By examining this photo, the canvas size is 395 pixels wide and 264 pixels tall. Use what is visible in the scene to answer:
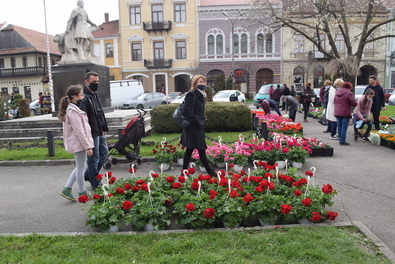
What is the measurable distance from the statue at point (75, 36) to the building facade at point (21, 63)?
35198mm

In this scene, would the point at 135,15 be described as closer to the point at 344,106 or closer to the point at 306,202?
the point at 344,106

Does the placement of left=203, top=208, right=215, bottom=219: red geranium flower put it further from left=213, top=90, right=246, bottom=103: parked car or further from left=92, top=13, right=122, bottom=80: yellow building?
left=92, top=13, right=122, bottom=80: yellow building

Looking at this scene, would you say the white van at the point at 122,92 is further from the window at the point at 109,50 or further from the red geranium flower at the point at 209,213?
the red geranium flower at the point at 209,213

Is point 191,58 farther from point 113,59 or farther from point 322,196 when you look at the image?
point 322,196

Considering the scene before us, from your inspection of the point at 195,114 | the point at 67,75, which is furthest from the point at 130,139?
the point at 67,75

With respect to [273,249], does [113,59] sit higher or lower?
higher

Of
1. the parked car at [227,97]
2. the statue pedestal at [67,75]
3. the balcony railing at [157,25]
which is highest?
the balcony railing at [157,25]

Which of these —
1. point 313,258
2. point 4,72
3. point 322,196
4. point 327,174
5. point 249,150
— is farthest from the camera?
point 4,72

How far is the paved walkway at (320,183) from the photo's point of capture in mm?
4660

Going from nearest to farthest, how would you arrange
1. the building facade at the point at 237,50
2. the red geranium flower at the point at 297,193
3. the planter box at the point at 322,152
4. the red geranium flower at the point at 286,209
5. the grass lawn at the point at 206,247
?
the grass lawn at the point at 206,247 → the red geranium flower at the point at 286,209 → the red geranium flower at the point at 297,193 → the planter box at the point at 322,152 → the building facade at the point at 237,50

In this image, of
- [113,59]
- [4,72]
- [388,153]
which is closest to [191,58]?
[113,59]

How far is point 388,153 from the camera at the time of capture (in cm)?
888

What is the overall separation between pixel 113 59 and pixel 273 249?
4212cm

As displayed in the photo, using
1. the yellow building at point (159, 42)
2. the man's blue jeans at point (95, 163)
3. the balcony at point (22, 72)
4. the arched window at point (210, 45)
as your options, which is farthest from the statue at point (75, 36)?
the balcony at point (22, 72)
